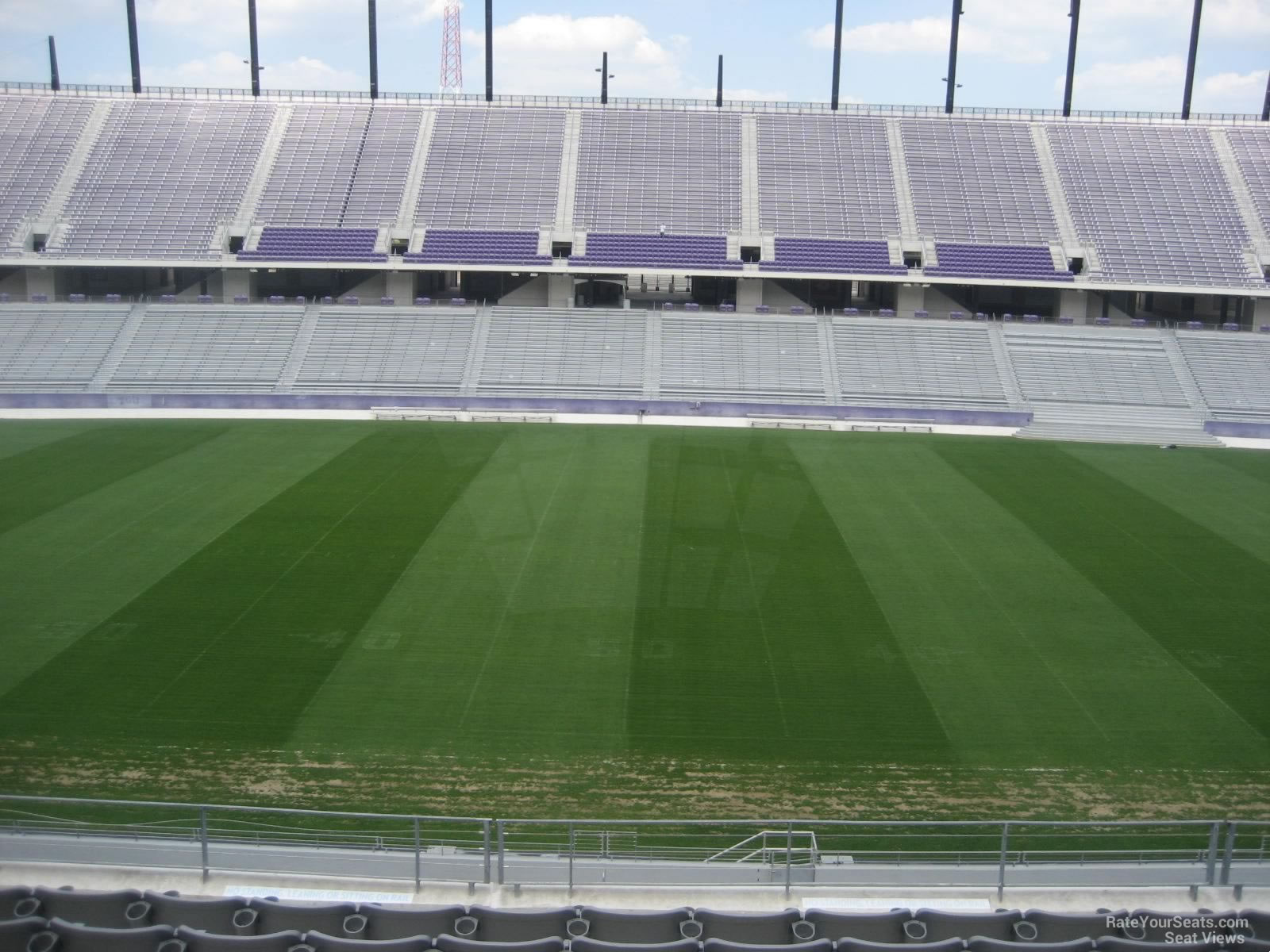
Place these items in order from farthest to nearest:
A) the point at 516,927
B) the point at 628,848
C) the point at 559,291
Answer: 1. the point at 559,291
2. the point at 628,848
3. the point at 516,927

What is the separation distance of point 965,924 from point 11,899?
5465 mm

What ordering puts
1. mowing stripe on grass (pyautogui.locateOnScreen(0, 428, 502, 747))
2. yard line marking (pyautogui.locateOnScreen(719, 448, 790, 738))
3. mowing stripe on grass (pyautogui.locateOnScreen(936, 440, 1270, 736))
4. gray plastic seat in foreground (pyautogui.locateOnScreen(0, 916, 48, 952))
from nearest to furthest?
gray plastic seat in foreground (pyautogui.locateOnScreen(0, 916, 48, 952)) < mowing stripe on grass (pyautogui.locateOnScreen(0, 428, 502, 747)) < yard line marking (pyautogui.locateOnScreen(719, 448, 790, 738)) < mowing stripe on grass (pyautogui.locateOnScreen(936, 440, 1270, 736))

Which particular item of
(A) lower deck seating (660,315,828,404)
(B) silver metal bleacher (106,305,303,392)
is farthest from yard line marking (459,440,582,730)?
(B) silver metal bleacher (106,305,303,392)

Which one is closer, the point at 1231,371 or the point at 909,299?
the point at 1231,371

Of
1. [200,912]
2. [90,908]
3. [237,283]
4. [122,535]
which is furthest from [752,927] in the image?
[237,283]

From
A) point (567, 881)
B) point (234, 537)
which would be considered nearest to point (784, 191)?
point (234, 537)

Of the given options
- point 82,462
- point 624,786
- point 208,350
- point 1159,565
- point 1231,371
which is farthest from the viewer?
point 208,350

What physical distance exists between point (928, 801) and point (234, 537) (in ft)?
43.9

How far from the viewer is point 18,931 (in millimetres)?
5816

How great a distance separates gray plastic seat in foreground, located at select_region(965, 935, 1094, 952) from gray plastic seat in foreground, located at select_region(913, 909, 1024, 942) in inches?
15.9

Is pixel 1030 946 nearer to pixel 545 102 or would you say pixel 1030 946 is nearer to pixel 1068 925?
pixel 1068 925

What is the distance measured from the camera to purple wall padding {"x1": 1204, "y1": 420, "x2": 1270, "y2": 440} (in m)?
32.4

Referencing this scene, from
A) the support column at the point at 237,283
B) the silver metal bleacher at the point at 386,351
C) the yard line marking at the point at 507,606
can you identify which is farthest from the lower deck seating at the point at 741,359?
the support column at the point at 237,283

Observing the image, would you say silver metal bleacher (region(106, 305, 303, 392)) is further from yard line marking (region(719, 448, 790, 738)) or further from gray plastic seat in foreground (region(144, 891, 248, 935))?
gray plastic seat in foreground (region(144, 891, 248, 935))
